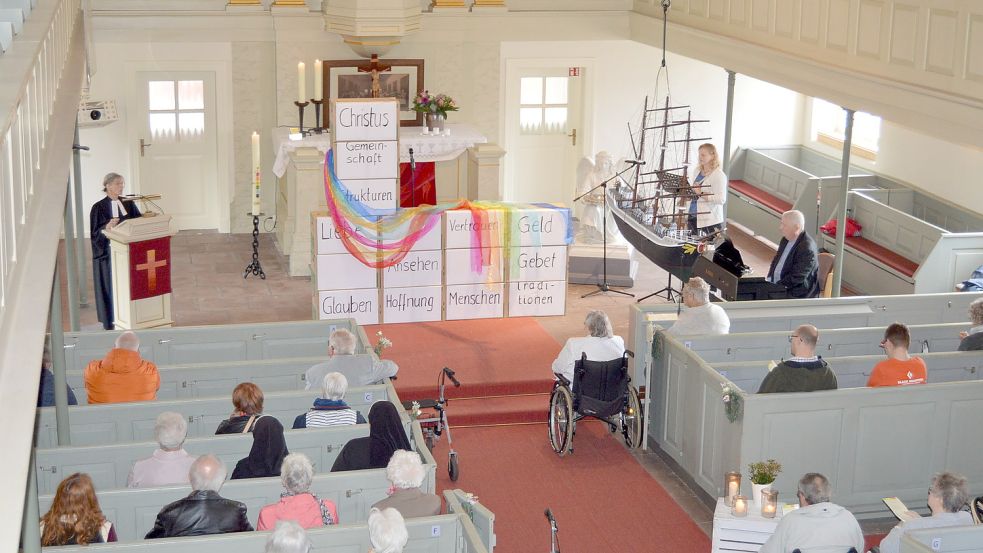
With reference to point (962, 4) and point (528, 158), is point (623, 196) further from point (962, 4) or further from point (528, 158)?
point (962, 4)

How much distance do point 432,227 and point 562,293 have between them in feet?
5.24

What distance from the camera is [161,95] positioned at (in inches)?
645

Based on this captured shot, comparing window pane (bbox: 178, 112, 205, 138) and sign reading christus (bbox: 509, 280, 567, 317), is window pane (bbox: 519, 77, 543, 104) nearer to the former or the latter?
window pane (bbox: 178, 112, 205, 138)

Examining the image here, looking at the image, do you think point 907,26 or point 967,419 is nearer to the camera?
point 967,419

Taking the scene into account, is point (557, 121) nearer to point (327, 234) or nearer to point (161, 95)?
point (161, 95)

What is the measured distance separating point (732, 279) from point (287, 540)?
6.88 meters

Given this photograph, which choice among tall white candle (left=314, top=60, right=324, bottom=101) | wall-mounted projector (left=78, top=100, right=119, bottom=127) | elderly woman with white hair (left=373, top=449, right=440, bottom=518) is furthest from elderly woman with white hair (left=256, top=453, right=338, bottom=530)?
wall-mounted projector (left=78, top=100, right=119, bottom=127)

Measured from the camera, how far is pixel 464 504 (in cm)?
715

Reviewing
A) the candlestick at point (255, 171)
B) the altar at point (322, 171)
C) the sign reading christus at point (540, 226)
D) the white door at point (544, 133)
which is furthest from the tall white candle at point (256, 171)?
the white door at point (544, 133)

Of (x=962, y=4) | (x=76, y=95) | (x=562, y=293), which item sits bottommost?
(x=562, y=293)

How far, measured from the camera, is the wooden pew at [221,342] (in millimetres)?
9758

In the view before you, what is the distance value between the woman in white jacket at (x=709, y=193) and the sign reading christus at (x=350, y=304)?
3666 mm

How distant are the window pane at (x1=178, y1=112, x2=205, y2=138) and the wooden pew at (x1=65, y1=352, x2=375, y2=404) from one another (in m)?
7.78

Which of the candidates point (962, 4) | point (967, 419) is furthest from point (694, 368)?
point (962, 4)
